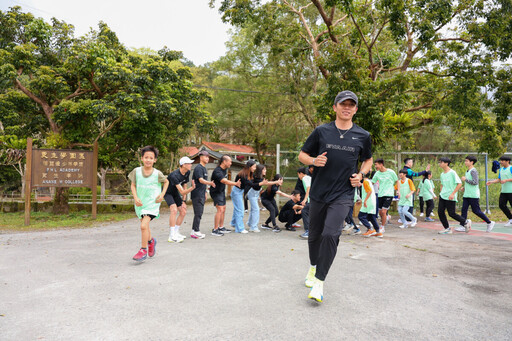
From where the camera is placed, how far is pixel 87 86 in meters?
14.3

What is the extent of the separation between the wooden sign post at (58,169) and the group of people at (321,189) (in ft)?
22.8

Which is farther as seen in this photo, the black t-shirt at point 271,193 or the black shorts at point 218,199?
the black t-shirt at point 271,193

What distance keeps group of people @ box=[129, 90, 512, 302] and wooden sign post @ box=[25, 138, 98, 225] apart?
6943mm

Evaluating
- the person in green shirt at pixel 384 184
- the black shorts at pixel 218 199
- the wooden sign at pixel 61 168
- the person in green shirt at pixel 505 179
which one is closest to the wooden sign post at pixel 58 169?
the wooden sign at pixel 61 168

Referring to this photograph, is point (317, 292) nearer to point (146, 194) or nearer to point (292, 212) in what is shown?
point (146, 194)

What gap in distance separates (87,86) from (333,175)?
13.9m

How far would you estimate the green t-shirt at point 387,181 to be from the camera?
825 cm

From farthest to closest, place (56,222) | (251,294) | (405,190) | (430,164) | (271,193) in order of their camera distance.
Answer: (430,164) → (56,222) → (405,190) → (271,193) → (251,294)

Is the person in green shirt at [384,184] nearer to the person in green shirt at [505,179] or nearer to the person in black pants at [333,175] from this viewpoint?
the person in green shirt at [505,179]

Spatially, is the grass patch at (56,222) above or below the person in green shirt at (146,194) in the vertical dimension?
below

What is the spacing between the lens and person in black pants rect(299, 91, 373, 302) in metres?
3.46

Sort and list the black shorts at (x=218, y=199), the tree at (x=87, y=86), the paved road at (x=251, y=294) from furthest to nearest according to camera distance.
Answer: the tree at (x=87, y=86), the black shorts at (x=218, y=199), the paved road at (x=251, y=294)

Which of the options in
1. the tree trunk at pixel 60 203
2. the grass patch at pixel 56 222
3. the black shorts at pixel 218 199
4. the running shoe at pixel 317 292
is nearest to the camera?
the running shoe at pixel 317 292

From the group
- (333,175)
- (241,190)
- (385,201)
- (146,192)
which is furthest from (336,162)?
(385,201)
